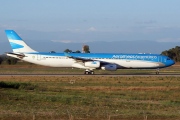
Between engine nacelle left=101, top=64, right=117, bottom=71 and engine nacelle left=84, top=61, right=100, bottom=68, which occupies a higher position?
engine nacelle left=84, top=61, right=100, bottom=68

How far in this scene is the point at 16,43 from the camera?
76.4 metres

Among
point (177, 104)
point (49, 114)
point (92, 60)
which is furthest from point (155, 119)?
point (92, 60)

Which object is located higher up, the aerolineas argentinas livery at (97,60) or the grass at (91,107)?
the aerolineas argentinas livery at (97,60)

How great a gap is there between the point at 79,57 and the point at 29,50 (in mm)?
9143

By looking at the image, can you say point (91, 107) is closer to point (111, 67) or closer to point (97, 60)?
point (111, 67)

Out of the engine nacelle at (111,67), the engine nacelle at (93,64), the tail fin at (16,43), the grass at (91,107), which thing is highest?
the tail fin at (16,43)

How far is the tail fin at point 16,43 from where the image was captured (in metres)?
75.6

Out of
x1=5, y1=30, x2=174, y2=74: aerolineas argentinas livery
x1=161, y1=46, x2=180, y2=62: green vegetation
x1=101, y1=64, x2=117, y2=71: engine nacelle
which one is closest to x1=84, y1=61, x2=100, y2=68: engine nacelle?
x1=5, y1=30, x2=174, y2=74: aerolineas argentinas livery

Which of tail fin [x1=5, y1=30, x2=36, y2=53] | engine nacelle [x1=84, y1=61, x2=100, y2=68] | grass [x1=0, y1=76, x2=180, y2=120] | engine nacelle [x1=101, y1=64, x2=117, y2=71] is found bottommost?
grass [x1=0, y1=76, x2=180, y2=120]

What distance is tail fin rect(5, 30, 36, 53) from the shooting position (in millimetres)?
75562

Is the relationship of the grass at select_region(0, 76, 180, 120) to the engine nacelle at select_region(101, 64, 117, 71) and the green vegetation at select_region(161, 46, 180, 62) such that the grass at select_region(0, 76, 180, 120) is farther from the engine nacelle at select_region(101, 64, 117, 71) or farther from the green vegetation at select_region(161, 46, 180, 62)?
the green vegetation at select_region(161, 46, 180, 62)

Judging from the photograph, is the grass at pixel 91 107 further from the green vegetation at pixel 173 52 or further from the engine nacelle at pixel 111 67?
the green vegetation at pixel 173 52

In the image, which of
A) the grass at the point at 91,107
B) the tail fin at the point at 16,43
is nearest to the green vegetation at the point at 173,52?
the tail fin at the point at 16,43

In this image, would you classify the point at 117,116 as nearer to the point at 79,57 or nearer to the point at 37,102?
the point at 37,102
